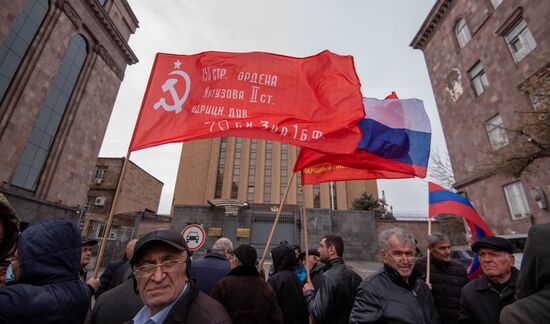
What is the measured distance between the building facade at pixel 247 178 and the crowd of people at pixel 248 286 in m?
30.0

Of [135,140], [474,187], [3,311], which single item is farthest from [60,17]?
[474,187]

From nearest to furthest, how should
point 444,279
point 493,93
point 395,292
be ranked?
point 395,292
point 444,279
point 493,93

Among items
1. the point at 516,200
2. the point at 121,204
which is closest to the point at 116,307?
the point at 516,200

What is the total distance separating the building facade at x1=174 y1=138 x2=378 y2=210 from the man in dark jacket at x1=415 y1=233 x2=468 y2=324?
98.3 feet

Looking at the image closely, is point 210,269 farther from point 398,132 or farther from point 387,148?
point 398,132

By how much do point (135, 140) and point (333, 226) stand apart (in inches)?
830

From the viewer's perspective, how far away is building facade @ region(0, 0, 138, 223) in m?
13.2

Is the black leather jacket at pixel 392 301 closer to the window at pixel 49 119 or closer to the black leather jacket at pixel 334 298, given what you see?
the black leather jacket at pixel 334 298

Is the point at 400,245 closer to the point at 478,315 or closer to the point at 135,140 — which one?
the point at 478,315

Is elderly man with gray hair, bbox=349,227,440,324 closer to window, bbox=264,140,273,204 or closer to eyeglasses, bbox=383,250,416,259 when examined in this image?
eyeglasses, bbox=383,250,416,259

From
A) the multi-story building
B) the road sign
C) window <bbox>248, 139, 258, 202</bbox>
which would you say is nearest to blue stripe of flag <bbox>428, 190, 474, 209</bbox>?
the road sign

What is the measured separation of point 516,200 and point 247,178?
27801 mm

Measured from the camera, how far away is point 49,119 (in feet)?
51.0

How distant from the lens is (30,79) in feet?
45.6
